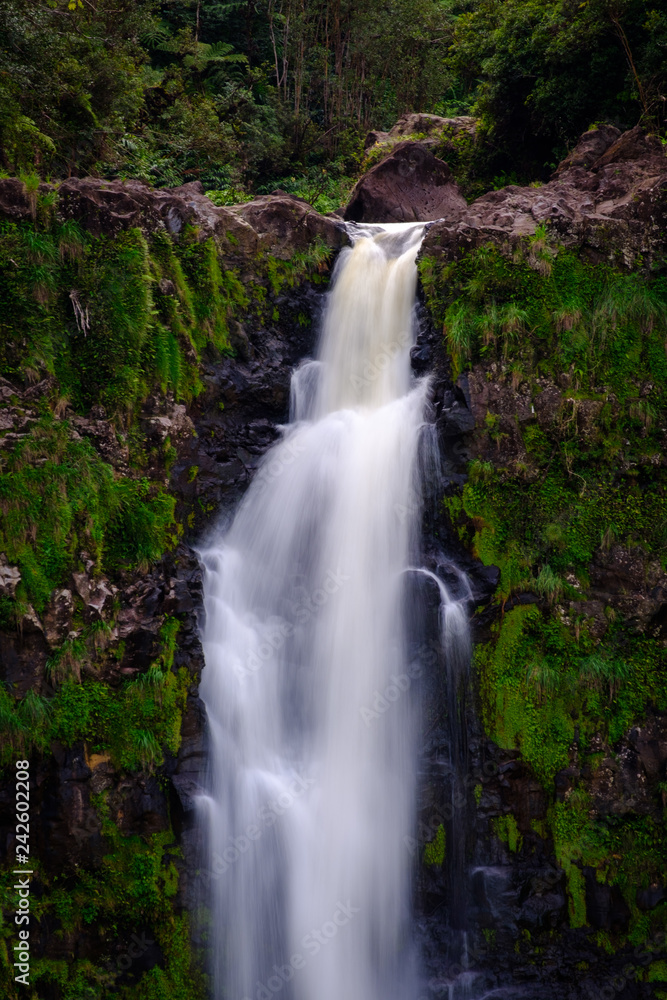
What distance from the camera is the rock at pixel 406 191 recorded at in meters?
12.9

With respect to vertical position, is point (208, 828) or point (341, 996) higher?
point (208, 828)

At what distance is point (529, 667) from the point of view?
7246 millimetres

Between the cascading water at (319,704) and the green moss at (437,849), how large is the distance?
0.22 metres

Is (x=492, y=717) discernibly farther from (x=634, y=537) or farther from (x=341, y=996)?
(x=341, y=996)

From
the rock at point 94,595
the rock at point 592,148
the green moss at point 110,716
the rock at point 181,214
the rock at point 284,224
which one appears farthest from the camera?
the rock at point 592,148

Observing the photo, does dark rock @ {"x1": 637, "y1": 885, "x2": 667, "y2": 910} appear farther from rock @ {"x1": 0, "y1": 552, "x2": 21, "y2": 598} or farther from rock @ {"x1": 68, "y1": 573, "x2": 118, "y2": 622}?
rock @ {"x1": 0, "y1": 552, "x2": 21, "y2": 598}

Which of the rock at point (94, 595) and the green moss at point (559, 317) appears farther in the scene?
the green moss at point (559, 317)

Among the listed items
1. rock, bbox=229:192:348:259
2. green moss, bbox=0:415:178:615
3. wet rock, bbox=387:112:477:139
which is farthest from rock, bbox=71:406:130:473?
wet rock, bbox=387:112:477:139

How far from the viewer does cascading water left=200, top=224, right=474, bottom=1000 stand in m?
6.64

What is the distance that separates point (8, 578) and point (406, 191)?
1028 centimetres

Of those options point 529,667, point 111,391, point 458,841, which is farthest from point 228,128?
point 458,841

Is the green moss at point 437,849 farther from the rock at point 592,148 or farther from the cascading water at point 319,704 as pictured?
the rock at point 592,148

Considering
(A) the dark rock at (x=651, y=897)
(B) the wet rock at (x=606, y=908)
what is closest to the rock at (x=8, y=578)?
(B) the wet rock at (x=606, y=908)

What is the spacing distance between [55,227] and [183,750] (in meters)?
5.84
